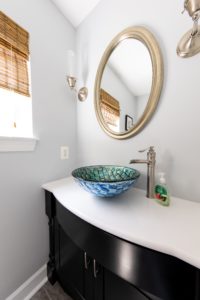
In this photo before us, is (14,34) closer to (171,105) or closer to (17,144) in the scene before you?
(17,144)

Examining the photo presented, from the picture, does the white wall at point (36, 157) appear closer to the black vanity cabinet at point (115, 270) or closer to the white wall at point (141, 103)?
the black vanity cabinet at point (115, 270)

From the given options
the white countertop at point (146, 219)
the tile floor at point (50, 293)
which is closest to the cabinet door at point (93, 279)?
the white countertop at point (146, 219)

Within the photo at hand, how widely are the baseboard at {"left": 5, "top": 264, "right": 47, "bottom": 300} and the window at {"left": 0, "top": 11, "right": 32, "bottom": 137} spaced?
3.35 feet

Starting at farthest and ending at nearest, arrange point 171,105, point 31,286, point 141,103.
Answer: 1. point 31,286
2. point 141,103
3. point 171,105

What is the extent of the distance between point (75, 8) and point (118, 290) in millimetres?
1804

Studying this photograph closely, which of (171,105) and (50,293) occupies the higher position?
(171,105)

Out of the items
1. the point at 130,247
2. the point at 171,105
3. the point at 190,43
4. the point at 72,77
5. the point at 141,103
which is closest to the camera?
the point at 130,247

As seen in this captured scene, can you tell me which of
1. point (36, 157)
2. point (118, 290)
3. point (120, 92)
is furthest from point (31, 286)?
point (120, 92)

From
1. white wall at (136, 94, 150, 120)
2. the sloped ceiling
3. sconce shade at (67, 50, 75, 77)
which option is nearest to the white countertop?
white wall at (136, 94, 150, 120)

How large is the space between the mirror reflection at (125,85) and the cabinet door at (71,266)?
79 cm

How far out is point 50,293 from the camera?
1033 mm

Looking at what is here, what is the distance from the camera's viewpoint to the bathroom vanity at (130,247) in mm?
449

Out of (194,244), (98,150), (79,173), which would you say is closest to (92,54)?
(98,150)

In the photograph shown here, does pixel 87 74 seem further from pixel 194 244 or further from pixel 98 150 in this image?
pixel 194 244
